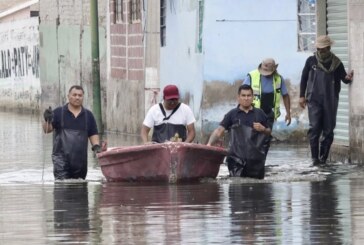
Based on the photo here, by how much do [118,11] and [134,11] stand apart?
206 cm

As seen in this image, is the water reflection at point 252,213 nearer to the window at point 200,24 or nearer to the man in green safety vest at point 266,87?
the man in green safety vest at point 266,87

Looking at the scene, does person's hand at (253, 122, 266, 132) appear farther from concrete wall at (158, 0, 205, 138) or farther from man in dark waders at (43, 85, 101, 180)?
concrete wall at (158, 0, 205, 138)

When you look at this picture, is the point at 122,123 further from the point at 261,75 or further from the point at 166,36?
the point at 261,75

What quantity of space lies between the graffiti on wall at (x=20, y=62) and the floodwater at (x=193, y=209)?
29.0 m

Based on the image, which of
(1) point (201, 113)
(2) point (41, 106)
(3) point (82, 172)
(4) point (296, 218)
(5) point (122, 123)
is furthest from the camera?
(2) point (41, 106)

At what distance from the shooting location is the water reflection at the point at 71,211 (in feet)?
40.7

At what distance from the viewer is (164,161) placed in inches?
704

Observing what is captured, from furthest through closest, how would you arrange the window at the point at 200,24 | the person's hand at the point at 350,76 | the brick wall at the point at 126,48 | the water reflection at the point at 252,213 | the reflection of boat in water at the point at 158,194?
1. the brick wall at the point at 126,48
2. the window at the point at 200,24
3. the person's hand at the point at 350,76
4. the reflection of boat in water at the point at 158,194
5. the water reflection at the point at 252,213

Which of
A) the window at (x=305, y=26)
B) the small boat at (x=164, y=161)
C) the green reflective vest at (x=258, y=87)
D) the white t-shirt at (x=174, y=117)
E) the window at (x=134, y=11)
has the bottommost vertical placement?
the small boat at (x=164, y=161)

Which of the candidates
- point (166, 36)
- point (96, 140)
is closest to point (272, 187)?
point (96, 140)

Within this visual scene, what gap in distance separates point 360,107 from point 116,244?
9524 mm

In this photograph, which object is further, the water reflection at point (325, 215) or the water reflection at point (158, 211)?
the water reflection at point (158, 211)

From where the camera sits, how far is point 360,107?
67.3 feet

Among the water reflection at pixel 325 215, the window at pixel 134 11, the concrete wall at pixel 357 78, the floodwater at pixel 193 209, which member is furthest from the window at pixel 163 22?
the water reflection at pixel 325 215
